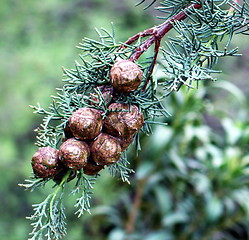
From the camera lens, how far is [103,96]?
0.47 meters

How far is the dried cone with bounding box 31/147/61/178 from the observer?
438 millimetres

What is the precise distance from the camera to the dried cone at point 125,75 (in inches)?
17.0

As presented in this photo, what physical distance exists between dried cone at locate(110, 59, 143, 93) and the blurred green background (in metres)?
1.37

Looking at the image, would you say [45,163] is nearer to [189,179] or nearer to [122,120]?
[122,120]

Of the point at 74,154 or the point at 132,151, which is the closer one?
the point at 74,154

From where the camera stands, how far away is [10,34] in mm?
2732

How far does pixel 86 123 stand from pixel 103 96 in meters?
0.06

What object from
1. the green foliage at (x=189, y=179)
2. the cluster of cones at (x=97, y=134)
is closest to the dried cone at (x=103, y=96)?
the cluster of cones at (x=97, y=134)

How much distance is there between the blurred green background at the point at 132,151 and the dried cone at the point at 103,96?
1.34 meters

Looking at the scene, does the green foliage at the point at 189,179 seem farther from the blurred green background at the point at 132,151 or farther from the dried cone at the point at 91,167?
the dried cone at the point at 91,167

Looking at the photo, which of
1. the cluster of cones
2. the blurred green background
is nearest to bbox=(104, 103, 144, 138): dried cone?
the cluster of cones

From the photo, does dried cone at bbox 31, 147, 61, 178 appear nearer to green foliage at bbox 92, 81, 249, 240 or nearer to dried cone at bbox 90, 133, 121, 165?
dried cone at bbox 90, 133, 121, 165

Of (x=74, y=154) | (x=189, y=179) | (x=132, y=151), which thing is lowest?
(x=74, y=154)

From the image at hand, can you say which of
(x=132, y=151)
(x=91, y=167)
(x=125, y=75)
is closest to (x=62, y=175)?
(x=91, y=167)
